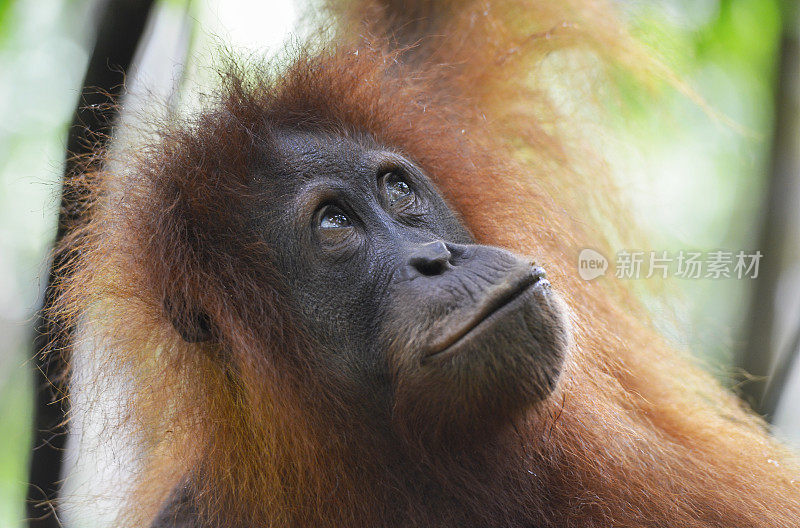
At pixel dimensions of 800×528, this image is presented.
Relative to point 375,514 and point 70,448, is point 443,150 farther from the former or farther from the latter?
point 70,448

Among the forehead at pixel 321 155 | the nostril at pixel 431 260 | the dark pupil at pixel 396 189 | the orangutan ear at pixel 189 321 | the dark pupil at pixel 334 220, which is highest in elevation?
the forehead at pixel 321 155

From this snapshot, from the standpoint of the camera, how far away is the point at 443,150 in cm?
311

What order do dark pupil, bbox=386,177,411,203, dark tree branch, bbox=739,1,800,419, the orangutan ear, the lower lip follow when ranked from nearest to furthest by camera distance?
1. the lower lip
2. the orangutan ear
3. dark pupil, bbox=386,177,411,203
4. dark tree branch, bbox=739,1,800,419

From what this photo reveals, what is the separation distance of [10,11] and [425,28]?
2034 millimetres

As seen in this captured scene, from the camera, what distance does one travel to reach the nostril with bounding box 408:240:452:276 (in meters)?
2.20

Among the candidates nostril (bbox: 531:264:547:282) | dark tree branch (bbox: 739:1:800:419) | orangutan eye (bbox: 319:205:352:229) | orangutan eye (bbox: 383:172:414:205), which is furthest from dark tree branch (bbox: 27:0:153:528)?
dark tree branch (bbox: 739:1:800:419)

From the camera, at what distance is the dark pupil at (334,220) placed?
7.93 feet

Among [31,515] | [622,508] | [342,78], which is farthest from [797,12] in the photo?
[31,515]

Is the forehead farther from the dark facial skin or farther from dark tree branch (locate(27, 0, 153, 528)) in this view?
dark tree branch (locate(27, 0, 153, 528))

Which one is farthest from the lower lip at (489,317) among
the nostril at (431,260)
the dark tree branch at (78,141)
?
the dark tree branch at (78,141)

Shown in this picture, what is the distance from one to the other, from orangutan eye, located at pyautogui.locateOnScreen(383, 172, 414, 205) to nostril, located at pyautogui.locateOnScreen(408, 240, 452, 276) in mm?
398

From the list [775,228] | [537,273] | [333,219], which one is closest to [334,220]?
[333,219]

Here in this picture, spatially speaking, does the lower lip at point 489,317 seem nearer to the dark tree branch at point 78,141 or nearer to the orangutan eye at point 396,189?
the orangutan eye at point 396,189

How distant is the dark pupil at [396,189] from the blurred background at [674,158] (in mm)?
798
